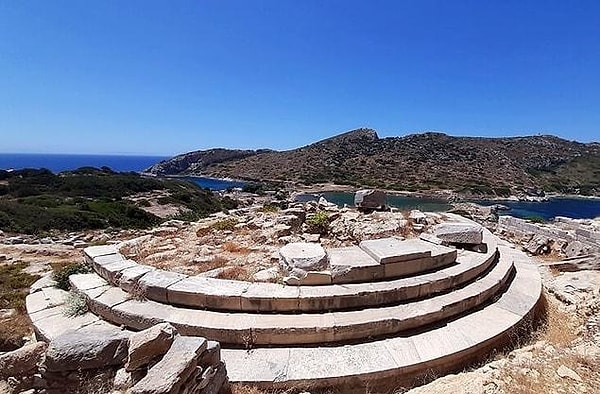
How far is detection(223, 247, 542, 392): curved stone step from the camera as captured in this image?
15.4 feet

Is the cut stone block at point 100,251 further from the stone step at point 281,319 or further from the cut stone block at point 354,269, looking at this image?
the cut stone block at point 354,269

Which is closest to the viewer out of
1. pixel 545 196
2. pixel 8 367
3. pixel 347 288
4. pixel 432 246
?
pixel 8 367

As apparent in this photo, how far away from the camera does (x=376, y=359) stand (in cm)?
502

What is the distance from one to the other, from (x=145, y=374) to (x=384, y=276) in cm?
439

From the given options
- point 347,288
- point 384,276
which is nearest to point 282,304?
point 347,288

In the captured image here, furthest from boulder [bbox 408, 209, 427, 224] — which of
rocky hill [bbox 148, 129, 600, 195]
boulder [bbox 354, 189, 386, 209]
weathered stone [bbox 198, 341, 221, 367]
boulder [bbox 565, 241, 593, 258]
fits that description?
rocky hill [bbox 148, 129, 600, 195]

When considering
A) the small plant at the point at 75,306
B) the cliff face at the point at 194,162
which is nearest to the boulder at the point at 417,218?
the small plant at the point at 75,306

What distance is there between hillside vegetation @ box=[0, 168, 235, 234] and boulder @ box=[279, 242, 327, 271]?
24.4m

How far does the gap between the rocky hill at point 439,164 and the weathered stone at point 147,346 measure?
7306cm

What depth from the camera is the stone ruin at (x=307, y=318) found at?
13.5 ft

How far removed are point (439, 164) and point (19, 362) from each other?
94012mm

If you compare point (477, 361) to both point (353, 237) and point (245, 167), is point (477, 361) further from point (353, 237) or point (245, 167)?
point (245, 167)

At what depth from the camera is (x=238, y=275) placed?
6.84m

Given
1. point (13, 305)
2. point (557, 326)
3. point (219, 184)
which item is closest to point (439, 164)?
point (219, 184)
